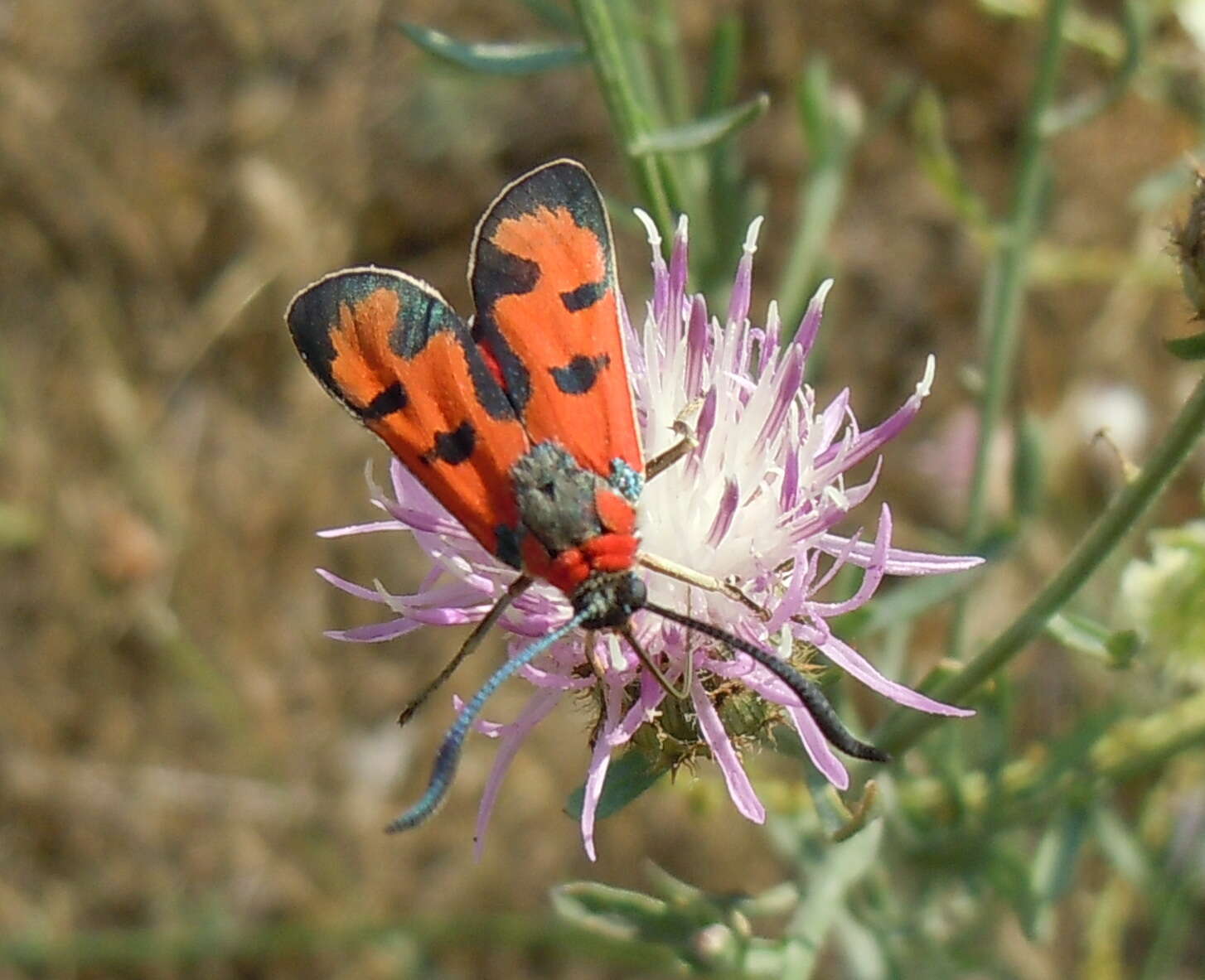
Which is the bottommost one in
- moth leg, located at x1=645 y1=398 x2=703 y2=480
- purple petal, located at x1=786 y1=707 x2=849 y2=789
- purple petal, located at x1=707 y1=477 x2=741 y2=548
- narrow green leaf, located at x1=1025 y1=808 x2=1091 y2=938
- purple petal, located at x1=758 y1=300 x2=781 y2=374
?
narrow green leaf, located at x1=1025 y1=808 x2=1091 y2=938

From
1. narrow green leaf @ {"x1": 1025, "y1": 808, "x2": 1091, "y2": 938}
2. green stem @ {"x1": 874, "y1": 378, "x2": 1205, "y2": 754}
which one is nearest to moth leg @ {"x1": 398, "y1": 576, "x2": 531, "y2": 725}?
green stem @ {"x1": 874, "y1": 378, "x2": 1205, "y2": 754}

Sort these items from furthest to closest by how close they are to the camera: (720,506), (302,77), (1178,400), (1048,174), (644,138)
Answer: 1. (302,77)
2. (1178,400)
3. (1048,174)
4. (644,138)
5. (720,506)

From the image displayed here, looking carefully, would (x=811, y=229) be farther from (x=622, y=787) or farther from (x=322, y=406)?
(x=322, y=406)

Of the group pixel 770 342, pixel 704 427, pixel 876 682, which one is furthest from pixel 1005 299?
pixel 876 682

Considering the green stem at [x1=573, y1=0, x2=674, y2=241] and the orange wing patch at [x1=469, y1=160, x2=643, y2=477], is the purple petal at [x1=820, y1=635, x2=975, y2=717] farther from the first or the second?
the green stem at [x1=573, y1=0, x2=674, y2=241]

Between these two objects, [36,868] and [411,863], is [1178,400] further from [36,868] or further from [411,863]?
[36,868]

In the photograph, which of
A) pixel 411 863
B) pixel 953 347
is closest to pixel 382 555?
pixel 411 863
